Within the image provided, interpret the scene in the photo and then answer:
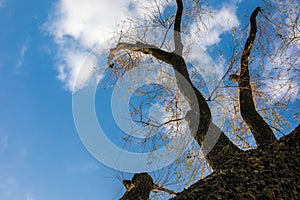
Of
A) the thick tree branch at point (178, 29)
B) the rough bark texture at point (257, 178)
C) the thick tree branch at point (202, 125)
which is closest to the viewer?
the rough bark texture at point (257, 178)

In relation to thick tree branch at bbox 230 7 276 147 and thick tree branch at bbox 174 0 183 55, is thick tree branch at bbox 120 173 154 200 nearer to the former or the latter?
thick tree branch at bbox 230 7 276 147

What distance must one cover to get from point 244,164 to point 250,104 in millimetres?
2283

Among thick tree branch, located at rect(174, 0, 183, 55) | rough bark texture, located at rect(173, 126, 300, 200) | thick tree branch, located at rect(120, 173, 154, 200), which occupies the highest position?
thick tree branch, located at rect(174, 0, 183, 55)

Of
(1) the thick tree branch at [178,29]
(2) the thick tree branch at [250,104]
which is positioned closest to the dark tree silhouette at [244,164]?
(2) the thick tree branch at [250,104]

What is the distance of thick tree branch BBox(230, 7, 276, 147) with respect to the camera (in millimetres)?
3924

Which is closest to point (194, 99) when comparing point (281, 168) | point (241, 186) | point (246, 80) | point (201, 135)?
point (201, 135)

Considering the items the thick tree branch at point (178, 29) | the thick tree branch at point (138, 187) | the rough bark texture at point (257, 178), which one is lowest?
the rough bark texture at point (257, 178)

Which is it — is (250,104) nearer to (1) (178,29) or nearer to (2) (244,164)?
(2) (244,164)

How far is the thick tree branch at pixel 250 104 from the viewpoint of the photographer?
3924mm

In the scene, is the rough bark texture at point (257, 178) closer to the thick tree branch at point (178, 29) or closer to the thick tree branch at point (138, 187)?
the thick tree branch at point (138, 187)

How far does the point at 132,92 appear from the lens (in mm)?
5613

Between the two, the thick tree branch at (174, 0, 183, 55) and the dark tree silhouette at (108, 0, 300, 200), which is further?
the thick tree branch at (174, 0, 183, 55)

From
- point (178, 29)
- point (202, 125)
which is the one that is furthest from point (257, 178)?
point (178, 29)

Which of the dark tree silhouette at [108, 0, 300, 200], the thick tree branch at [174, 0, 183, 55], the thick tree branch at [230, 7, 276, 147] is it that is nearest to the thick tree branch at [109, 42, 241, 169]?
the dark tree silhouette at [108, 0, 300, 200]
